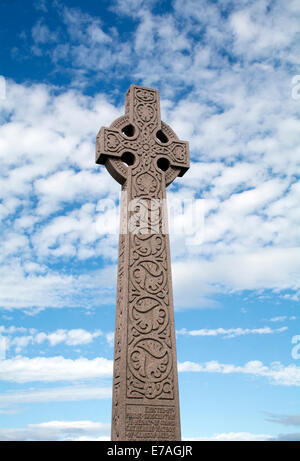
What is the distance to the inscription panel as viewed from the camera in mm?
5527

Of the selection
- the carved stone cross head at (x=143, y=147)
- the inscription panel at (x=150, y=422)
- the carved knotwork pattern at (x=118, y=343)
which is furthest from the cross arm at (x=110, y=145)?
the inscription panel at (x=150, y=422)

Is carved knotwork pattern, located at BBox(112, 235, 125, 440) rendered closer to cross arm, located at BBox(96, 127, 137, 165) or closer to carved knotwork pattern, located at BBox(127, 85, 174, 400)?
carved knotwork pattern, located at BBox(127, 85, 174, 400)

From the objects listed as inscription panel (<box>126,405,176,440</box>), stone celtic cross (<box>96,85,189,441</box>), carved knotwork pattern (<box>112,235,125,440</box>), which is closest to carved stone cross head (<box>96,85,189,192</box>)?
stone celtic cross (<box>96,85,189,441</box>)

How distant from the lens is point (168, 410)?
5.79 metres

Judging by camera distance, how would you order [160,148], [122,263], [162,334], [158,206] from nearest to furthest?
[162,334]
[122,263]
[158,206]
[160,148]

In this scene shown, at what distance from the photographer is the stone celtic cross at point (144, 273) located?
18.8 feet

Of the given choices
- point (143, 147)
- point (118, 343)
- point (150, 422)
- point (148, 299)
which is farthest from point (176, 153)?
point (150, 422)

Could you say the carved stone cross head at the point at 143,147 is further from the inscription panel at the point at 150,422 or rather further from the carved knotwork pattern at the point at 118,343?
the inscription panel at the point at 150,422

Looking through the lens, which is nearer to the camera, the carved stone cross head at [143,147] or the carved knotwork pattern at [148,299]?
the carved knotwork pattern at [148,299]

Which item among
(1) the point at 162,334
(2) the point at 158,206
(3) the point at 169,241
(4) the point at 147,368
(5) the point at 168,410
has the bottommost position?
(5) the point at 168,410
